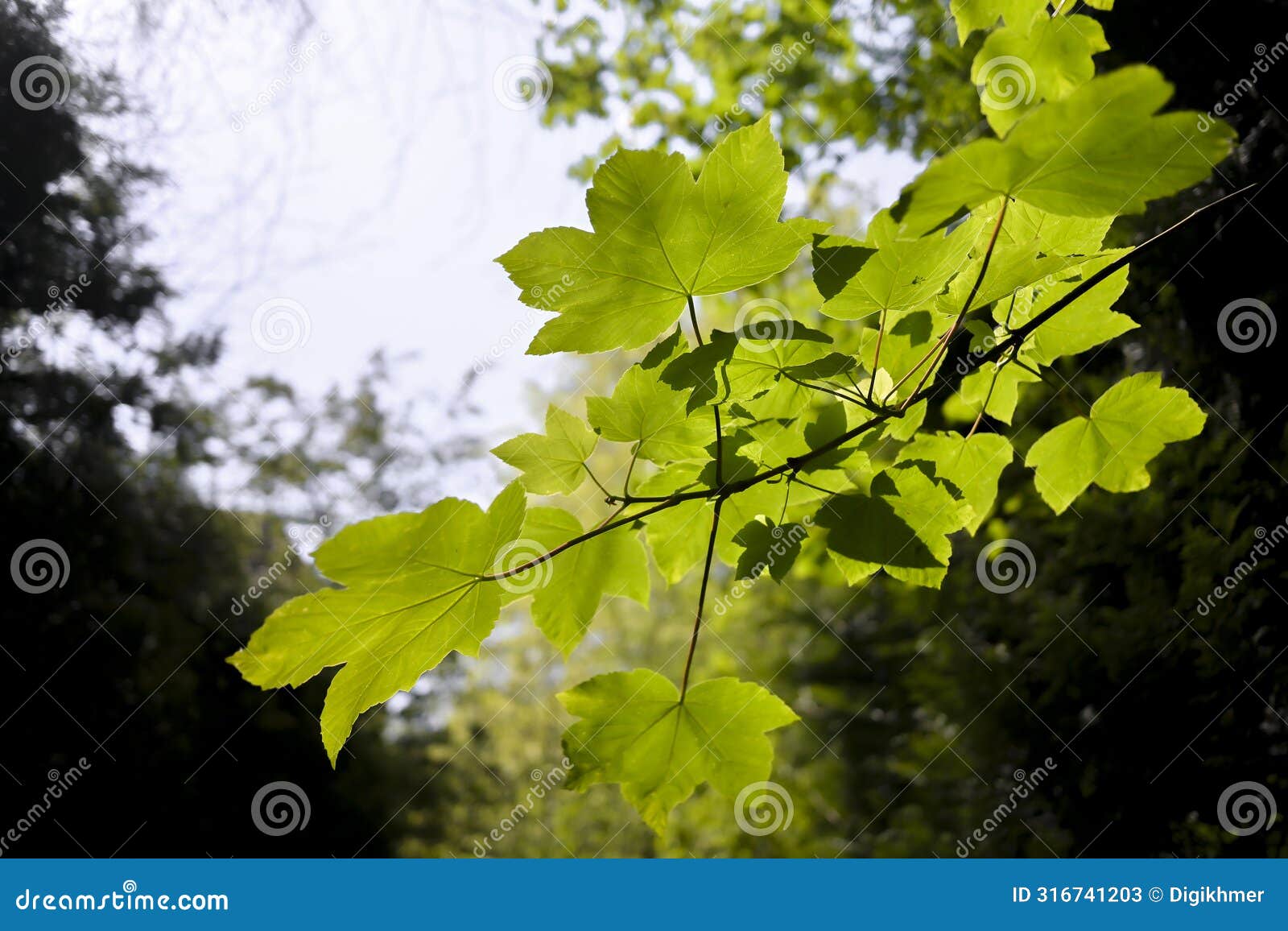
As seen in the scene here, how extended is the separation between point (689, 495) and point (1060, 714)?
200 cm

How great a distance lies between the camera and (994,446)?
0.56m

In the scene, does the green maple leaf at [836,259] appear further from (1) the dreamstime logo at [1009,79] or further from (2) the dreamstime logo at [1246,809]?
(2) the dreamstime logo at [1246,809]

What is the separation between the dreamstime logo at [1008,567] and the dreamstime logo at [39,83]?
12.0 feet

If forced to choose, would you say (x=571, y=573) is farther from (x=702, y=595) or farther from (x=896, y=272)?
→ (x=896, y=272)

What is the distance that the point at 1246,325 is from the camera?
1.60 metres

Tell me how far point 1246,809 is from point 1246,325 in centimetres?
94

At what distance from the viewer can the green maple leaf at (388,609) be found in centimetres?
36

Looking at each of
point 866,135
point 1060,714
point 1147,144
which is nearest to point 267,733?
point 1060,714

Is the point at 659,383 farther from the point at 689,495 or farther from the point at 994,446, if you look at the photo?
the point at 994,446

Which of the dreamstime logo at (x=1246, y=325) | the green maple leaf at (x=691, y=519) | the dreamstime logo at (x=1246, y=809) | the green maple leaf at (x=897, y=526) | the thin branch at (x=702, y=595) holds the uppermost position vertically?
the dreamstime logo at (x=1246, y=325)
